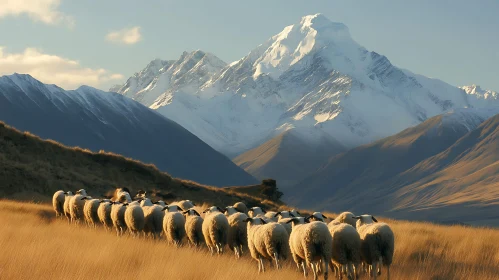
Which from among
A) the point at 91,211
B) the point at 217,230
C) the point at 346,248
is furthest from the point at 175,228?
the point at 346,248

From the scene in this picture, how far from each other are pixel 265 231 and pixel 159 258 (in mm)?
3152

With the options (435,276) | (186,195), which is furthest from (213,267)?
(186,195)

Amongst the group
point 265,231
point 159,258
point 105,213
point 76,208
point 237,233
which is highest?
point 76,208

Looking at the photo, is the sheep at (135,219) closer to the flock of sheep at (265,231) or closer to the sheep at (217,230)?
the flock of sheep at (265,231)

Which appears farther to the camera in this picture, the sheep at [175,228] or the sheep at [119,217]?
the sheep at [119,217]

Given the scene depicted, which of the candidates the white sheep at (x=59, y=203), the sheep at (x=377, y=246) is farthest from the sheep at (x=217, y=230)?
the white sheep at (x=59, y=203)

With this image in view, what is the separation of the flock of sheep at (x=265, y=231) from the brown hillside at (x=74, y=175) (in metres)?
10.5

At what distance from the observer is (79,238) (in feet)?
63.0

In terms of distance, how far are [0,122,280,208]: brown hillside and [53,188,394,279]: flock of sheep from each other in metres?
10.5

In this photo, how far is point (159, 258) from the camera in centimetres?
1532

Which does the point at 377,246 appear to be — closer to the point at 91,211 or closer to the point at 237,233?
the point at 237,233

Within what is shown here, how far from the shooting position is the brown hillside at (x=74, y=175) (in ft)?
128

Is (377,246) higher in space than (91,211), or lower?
lower

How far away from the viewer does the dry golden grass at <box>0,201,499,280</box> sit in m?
13.2
